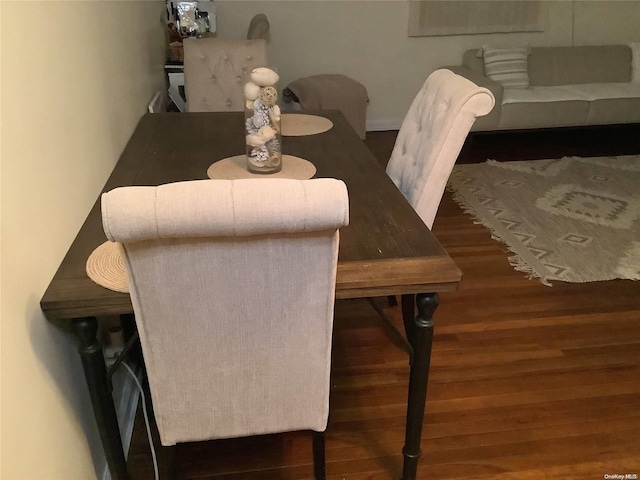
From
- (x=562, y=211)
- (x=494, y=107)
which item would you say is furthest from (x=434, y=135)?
(x=494, y=107)

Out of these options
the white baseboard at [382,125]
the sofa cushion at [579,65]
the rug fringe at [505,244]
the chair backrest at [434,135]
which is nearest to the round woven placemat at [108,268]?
the chair backrest at [434,135]

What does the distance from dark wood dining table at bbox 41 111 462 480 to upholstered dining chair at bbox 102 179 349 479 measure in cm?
13

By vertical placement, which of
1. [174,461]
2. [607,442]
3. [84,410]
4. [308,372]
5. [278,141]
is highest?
[278,141]

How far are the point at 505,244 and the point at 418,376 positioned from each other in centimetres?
173

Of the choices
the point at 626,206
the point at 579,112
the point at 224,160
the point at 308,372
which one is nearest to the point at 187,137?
the point at 224,160

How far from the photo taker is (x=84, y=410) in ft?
4.47

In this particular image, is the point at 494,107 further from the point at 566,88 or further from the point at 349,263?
the point at 349,263

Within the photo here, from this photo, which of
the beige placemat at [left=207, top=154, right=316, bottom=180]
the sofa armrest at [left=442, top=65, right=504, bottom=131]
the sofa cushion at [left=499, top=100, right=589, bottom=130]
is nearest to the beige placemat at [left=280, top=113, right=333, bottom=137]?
the beige placemat at [left=207, top=154, right=316, bottom=180]

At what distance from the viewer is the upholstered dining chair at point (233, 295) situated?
86cm

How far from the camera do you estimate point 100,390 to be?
→ 1.21 metres

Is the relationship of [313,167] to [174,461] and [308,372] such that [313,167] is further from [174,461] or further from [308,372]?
[174,461]

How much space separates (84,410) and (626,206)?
10.5ft

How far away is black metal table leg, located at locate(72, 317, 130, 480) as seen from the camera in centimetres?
115

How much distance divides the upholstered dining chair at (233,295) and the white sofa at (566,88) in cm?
331
